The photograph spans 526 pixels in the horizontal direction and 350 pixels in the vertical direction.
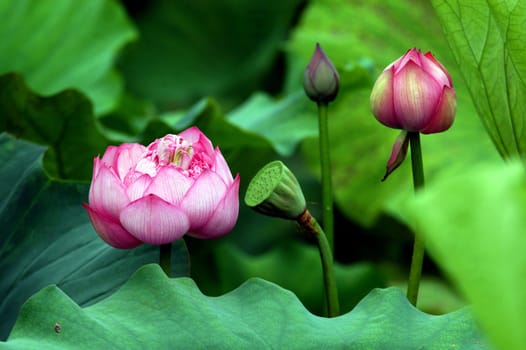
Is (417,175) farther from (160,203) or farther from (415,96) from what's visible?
(160,203)

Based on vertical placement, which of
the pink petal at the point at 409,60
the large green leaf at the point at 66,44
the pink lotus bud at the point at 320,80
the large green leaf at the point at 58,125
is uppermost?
the pink petal at the point at 409,60

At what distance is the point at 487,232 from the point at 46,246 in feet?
2.14

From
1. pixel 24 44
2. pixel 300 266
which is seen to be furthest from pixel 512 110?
pixel 24 44

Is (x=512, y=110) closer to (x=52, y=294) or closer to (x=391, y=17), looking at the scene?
(x=52, y=294)

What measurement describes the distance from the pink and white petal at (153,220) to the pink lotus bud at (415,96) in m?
0.20

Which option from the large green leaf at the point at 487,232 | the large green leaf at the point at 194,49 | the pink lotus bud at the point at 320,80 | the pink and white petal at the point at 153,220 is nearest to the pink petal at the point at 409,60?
the pink lotus bud at the point at 320,80

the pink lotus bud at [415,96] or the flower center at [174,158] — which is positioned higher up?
the pink lotus bud at [415,96]

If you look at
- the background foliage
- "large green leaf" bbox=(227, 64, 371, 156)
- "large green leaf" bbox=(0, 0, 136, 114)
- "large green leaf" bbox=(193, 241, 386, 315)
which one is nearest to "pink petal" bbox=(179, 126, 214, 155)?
the background foliage

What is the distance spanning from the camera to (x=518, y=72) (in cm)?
82

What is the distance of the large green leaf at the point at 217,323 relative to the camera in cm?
70

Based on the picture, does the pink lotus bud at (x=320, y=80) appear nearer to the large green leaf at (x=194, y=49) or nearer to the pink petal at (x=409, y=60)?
the pink petal at (x=409, y=60)

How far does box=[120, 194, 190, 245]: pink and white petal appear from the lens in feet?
2.31

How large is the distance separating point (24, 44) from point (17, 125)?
2.12ft

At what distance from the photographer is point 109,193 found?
2.38 ft
